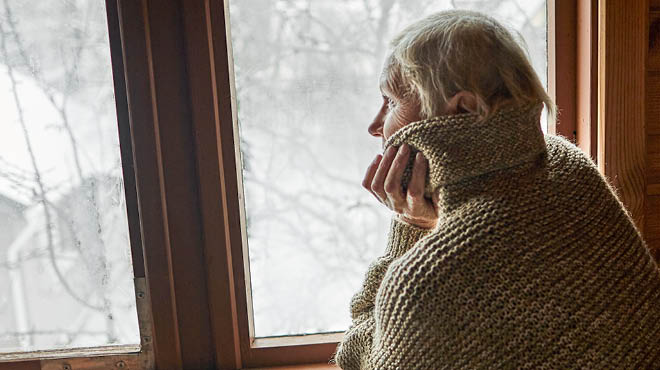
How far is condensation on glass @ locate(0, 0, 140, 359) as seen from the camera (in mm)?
985

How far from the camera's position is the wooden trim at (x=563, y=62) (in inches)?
40.7

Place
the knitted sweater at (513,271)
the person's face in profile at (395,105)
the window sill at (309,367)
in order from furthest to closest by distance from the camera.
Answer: the window sill at (309,367) → the person's face in profile at (395,105) → the knitted sweater at (513,271)

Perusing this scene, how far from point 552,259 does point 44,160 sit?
970mm

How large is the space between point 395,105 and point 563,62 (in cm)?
52

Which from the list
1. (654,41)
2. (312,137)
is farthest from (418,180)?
(654,41)

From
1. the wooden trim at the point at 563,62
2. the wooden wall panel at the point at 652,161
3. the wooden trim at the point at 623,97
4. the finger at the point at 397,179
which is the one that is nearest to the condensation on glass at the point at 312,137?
the wooden trim at the point at 563,62

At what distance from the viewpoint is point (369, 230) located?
112 centimetres

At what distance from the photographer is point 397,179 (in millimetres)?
705

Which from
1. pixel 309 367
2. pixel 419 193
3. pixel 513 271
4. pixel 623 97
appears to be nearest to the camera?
pixel 513 271

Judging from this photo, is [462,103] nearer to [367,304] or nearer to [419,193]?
[419,193]

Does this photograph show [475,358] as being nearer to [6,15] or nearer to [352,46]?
[352,46]

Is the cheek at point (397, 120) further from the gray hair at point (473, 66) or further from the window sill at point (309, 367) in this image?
the window sill at point (309, 367)

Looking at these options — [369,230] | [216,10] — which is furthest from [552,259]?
[216,10]

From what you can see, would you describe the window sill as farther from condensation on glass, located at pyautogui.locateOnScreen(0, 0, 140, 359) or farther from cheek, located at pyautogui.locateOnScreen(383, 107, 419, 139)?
cheek, located at pyautogui.locateOnScreen(383, 107, 419, 139)
